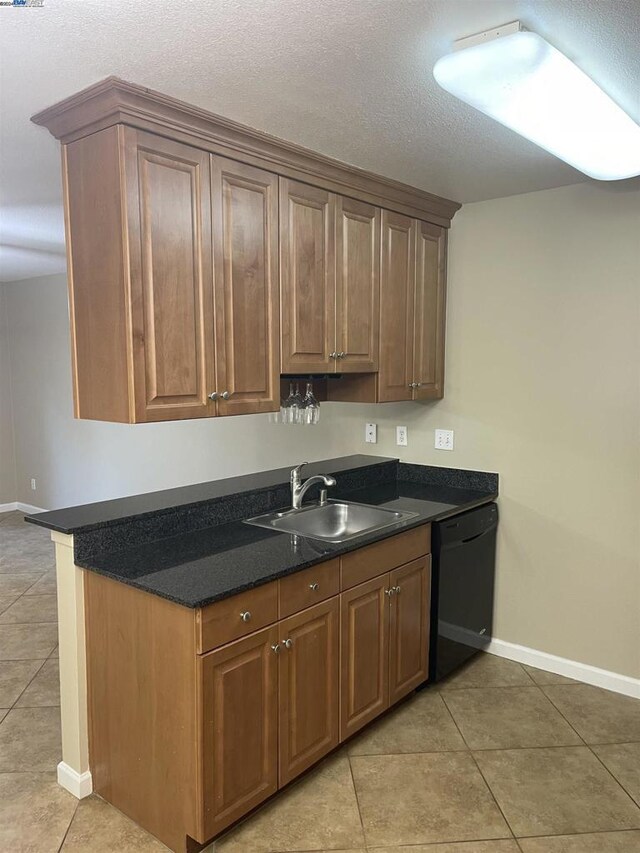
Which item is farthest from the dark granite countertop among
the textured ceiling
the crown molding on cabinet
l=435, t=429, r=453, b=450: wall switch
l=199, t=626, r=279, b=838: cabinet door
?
the textured ceiling

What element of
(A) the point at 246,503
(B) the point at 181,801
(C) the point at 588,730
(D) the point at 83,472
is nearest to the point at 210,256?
(A) the point at 246,503

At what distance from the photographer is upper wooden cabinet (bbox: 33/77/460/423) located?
206 centimetres

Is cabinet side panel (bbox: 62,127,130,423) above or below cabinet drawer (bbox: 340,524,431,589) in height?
above

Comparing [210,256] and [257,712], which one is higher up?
[210,256]

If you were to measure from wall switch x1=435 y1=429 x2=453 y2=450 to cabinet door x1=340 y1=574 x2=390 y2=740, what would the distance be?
1129 mm

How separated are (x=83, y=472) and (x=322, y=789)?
446 centimetres

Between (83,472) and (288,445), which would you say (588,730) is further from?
(83,472)

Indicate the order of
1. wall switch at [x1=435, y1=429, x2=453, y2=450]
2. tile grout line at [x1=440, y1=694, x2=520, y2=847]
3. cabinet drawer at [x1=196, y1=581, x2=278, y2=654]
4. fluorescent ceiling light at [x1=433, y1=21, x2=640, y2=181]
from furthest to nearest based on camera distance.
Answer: wall switch at [x1=435, y1=429, x2=453, y2=450] → tile grout line at [x1=440, y1=694, x2=520, y2=847] → cabinet drawer at [x1=196, y1=581, x2=278, y2=654] → fluorescent ceiling light at [x1=433, y1=21, x2=640, y2=181]

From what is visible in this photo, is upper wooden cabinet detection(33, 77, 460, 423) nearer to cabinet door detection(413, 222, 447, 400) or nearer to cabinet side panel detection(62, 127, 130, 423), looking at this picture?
cabinet side panel detection(62, 127, 130, 423)

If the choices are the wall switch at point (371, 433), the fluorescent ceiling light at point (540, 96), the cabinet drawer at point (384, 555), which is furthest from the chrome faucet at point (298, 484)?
the fluorescent ceiling light at point (540, 96)

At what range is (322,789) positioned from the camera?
2.33m

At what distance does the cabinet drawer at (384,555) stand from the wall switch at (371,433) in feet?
3.38

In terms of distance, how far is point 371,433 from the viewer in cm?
388

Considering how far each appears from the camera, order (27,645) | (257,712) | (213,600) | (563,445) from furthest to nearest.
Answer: (27,645)
(563,445)
(257,712)
(213,600)
